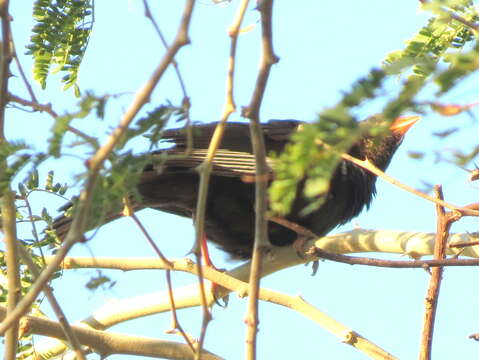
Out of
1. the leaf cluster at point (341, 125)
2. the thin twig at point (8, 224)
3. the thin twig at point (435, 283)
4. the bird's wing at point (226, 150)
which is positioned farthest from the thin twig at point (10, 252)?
the bird's wing at point (226, 150)

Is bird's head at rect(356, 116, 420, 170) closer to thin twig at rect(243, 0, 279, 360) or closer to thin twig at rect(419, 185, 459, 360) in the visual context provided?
thin twig at rect(419, 185, 459, 360)

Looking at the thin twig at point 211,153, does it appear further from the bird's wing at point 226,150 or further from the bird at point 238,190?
the bird at point 238,190

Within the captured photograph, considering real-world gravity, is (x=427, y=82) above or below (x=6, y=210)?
above

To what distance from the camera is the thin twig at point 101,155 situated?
1.59 m

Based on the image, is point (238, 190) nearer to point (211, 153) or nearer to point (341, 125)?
point (211, 153)

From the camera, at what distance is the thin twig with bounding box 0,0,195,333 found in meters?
1.59

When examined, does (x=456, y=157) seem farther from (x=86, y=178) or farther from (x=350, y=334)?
(x=350, y=334)

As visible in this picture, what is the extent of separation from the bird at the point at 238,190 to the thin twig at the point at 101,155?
2735 millimetres

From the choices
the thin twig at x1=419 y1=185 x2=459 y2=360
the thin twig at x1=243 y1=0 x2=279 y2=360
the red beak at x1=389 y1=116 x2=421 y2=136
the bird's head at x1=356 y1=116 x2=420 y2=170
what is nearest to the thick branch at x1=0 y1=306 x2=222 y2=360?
the thin twig at x1=419 y1=185 x2=459 y2=360

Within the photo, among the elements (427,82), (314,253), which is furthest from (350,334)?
(427,82)

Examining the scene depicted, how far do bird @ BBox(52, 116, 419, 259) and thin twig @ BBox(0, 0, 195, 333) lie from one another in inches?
108

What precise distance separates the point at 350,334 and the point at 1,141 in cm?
177

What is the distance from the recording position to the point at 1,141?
7.40 feet

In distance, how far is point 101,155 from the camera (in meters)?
1.58
